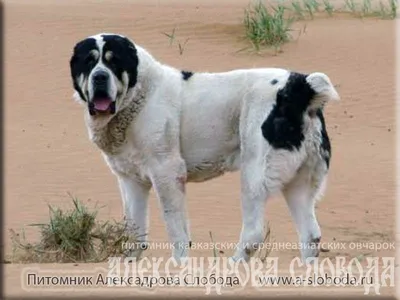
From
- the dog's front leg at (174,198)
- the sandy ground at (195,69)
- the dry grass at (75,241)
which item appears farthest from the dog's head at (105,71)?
the sandy ground at (195,69)

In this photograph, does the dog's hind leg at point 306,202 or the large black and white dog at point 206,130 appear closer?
the large black and white dog at point 206,130

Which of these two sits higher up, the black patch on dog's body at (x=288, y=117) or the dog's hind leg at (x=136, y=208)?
the black patch on dog's body at (x=288, y=117)

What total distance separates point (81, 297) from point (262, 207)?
2243 millimetres

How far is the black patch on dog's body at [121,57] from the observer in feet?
30.2

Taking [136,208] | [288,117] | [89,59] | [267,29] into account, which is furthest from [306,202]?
[267,29]

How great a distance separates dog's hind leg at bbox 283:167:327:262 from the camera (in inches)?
361

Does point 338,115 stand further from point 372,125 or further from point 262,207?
point 262,207

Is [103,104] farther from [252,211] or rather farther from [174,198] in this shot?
[252,211]

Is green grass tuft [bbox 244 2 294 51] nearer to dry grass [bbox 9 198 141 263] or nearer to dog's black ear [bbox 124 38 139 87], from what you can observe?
dog's black ear [bbox 124 38 139 87]

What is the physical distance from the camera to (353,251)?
33.3 ft

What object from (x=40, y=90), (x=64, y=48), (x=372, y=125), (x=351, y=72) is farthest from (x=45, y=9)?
(x=372, y=125)

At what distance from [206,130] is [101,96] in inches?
31.3

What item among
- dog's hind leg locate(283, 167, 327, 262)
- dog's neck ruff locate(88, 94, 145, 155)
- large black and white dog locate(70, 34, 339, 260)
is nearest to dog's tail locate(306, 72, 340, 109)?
large black and white dog locate(70, 34, 339, 260)

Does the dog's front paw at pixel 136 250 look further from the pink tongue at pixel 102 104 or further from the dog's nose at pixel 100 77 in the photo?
the dog's nose at pixel 100 77
